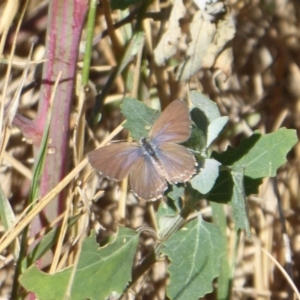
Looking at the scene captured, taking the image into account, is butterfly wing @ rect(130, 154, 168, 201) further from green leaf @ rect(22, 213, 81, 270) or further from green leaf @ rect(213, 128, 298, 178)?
green leaf @ rect(22, 213, 81, 270)

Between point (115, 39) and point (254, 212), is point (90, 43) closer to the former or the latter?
point (115, 39)

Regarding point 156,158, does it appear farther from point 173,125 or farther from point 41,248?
point 41,248

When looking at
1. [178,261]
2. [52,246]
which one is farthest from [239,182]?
Result: [52,246]

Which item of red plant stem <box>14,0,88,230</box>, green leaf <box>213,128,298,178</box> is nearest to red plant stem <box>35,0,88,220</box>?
red plant stem <box>14,0,88,230</box>

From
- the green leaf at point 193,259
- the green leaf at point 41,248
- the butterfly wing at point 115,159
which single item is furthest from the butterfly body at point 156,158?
the green leaf at point 41,248

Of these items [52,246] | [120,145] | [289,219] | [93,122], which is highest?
[120,145]

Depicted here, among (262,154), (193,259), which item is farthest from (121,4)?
(193,259)

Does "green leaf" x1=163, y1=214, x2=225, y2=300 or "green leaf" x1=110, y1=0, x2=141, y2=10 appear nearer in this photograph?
"green leaf" x1=163, y1=214, x2=225, y2=300
